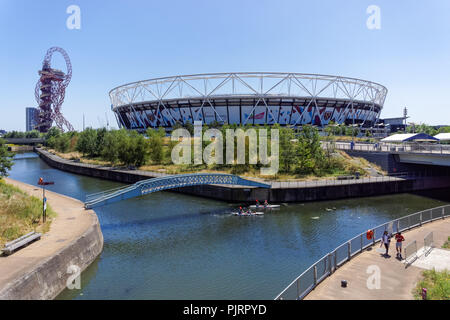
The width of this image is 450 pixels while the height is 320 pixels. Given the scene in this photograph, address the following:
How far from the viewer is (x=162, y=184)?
86.2ft

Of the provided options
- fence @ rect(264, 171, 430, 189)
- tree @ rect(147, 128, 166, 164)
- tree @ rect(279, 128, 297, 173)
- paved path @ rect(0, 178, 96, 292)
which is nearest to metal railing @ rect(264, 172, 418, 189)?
fence @ rect(264, 171, 430, 189)

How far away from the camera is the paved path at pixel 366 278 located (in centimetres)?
951

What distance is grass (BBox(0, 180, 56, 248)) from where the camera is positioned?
1511cm

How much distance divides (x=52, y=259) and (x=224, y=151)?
103 feet

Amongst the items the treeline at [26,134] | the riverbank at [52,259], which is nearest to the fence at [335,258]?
the riverbank at [52,259]

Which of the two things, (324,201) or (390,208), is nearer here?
(390,208)

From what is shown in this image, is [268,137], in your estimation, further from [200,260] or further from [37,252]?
[37,252]

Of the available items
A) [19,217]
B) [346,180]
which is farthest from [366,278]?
[346,180]

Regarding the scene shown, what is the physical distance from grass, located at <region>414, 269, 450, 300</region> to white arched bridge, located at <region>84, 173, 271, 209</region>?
59.6ft

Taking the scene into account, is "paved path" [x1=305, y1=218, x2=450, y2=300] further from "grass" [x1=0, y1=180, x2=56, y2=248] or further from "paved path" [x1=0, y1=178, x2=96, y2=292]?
"grass" [x1=0, y1=180, x2=56, y2=248]

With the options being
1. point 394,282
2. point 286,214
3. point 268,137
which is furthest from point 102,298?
point 268,137

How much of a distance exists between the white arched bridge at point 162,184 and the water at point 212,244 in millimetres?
2054

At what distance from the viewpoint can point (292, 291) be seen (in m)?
9.38
